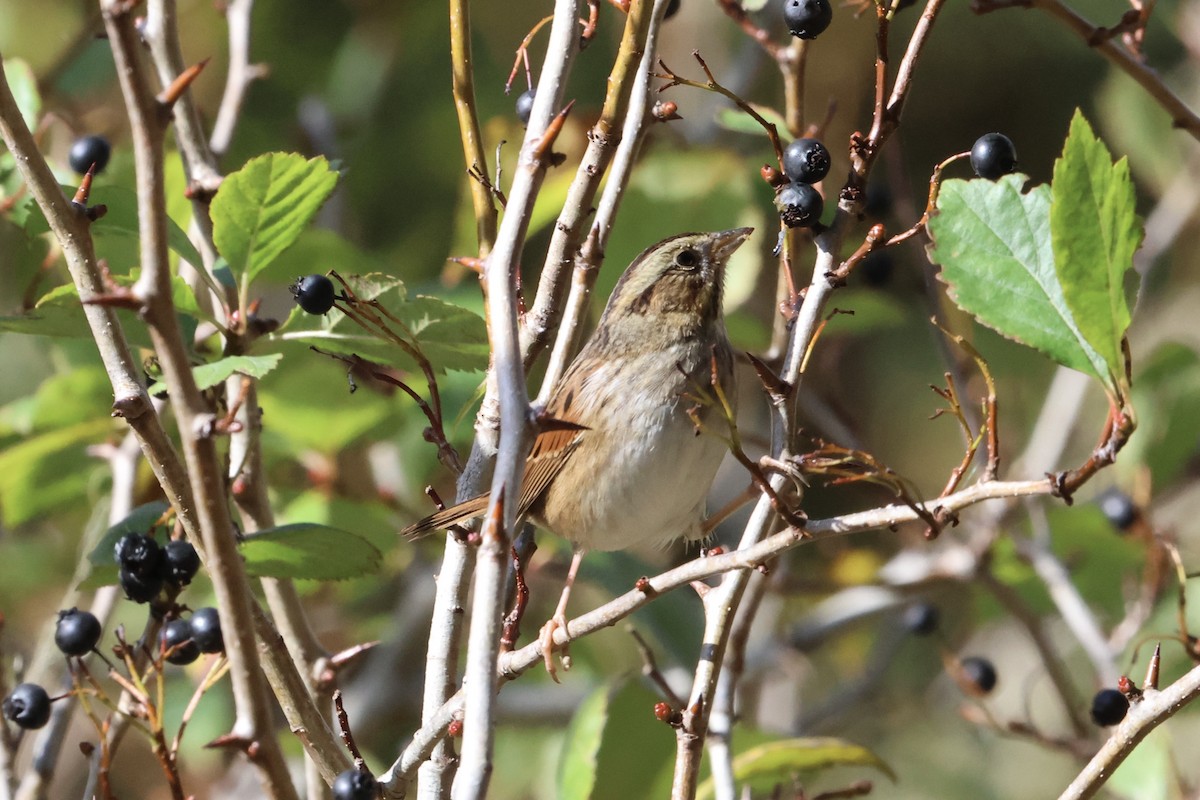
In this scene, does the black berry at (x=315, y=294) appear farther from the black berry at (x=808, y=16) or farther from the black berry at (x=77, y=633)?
the black berry at (x=808, y=16)

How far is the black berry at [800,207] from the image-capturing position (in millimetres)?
2006

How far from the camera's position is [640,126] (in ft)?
6.84

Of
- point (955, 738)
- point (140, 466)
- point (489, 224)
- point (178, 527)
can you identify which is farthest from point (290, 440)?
point (955, 738)

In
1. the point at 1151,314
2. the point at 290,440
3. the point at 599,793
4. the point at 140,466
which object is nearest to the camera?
the point at 599,793

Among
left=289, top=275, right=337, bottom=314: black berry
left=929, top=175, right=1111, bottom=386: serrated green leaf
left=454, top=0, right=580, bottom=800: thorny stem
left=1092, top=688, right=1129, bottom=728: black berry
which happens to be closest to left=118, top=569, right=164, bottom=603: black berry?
left=289, top=275, right=337, bottom=314: black berry

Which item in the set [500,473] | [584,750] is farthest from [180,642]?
[500,473]

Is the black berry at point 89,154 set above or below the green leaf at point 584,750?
above

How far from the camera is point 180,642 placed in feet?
7.41

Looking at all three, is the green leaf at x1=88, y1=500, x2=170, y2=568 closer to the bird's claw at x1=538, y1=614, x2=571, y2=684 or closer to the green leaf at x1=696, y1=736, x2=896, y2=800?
the bird's claw at x1=538, y1=614, x2=571, y2=684

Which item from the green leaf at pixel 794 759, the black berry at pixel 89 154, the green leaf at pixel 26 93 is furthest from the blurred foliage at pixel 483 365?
the green leaf at pixel 794 759

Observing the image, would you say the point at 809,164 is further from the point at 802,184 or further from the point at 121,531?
the point at 121,531

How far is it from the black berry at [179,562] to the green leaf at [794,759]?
1.12 metres

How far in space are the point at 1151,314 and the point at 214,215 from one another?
457 centimetres

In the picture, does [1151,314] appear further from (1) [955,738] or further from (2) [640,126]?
(2) [640,126]
